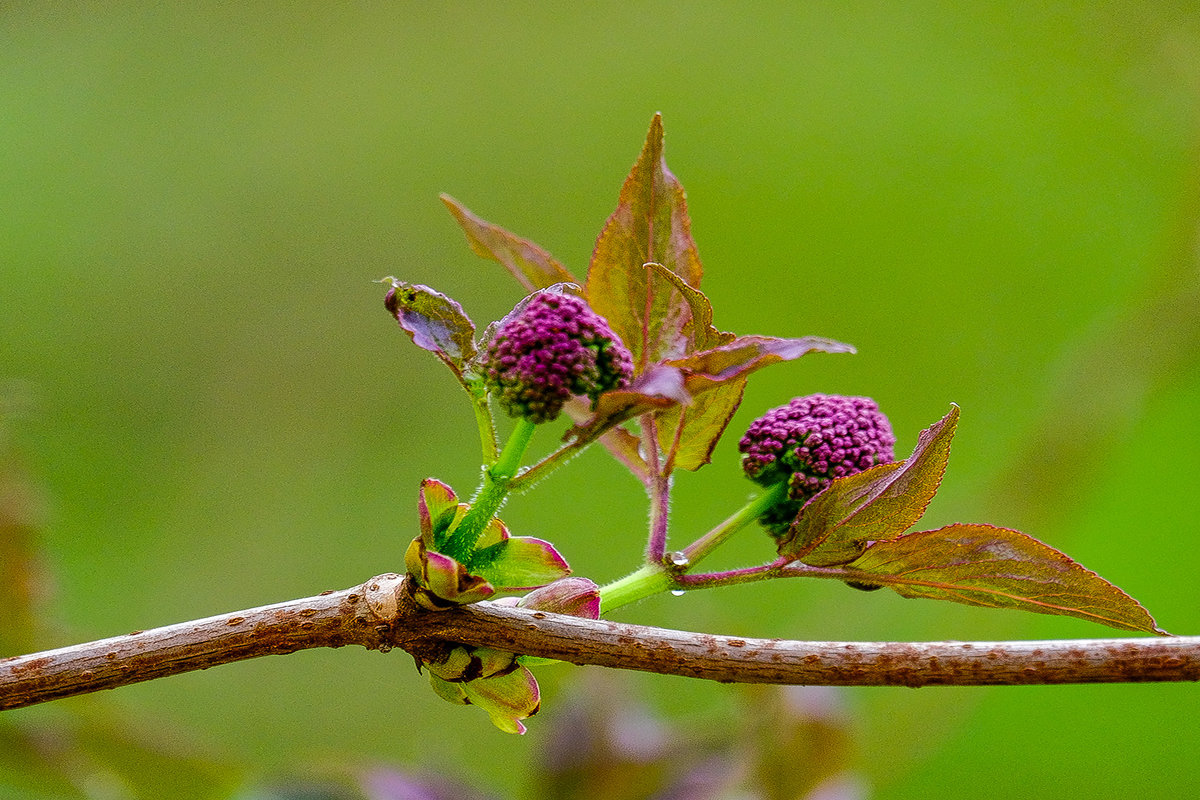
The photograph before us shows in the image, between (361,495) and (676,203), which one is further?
(361,495)

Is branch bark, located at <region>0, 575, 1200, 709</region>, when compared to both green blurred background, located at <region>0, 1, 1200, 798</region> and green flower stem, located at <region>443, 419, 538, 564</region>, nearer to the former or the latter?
green flower stem, located at <region>443, 419, 538, 564</region>

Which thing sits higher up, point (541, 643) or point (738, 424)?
point (738, 424)

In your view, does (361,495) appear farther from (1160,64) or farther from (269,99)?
(1160,64)

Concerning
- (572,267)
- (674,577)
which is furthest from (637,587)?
(572,267)

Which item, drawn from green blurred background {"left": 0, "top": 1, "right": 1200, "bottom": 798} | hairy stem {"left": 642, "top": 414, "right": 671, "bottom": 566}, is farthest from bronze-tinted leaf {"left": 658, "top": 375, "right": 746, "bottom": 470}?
green blurred background {"left": 0, "top": 1, "right": 1200, "bottom": 798}

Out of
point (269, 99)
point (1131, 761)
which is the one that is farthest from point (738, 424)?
point (269, 99)

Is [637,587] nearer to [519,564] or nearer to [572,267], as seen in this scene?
[519,564]
